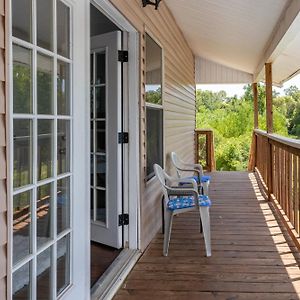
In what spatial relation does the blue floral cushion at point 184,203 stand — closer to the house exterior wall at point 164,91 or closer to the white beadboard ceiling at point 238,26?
the house exterior wall at point 164,91

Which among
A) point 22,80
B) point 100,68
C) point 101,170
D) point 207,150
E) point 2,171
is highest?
point 100,68

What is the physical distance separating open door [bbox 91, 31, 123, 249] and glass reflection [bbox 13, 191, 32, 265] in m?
1.79

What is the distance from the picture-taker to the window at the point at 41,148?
1638 millimetres

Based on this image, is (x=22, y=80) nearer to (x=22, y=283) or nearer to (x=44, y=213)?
(x=44, y=213)

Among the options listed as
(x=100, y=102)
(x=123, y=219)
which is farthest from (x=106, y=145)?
(x=123, y=219)

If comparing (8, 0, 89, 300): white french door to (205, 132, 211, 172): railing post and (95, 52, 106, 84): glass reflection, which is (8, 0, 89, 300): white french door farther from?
(205, 132, 211, 172): railing post

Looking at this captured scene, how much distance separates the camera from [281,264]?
330 cm

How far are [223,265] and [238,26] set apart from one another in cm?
336

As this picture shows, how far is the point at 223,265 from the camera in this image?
10.8ft

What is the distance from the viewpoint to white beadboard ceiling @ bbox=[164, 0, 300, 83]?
172 inches

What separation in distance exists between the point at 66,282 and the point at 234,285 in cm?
127

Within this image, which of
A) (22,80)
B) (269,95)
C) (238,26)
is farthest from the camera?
(269,95)

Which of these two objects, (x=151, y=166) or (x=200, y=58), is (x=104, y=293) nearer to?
(x=151, y=166)

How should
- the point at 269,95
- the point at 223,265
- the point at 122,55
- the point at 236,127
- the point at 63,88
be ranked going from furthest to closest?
the point at 236,127
the point at 269,95
the point at 122,55
the point at 223,265
the point at 63,88
